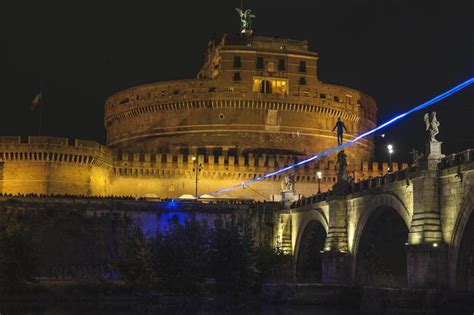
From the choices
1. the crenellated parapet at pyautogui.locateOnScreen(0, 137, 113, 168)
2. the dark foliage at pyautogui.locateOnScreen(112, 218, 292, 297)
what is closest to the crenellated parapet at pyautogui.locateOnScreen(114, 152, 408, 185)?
the crenellated parapet at pyautogui.locateOnScreen(0, 137, 113, 168)

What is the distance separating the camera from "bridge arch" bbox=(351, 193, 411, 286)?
32.5m

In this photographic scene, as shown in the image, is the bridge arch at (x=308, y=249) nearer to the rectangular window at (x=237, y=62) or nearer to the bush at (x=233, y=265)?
the bush at (x=233, y=265)

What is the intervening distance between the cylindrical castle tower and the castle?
0.09 m

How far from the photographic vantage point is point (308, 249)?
142 ft

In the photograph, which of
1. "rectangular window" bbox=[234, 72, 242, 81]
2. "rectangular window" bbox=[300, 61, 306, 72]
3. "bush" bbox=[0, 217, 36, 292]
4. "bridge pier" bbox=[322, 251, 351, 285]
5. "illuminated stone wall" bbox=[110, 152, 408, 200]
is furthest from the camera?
"rectangular window" bbox=[300, 61, 306, 72]

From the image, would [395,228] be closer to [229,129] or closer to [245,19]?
[229,129]

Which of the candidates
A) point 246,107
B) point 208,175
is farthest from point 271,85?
point 208,175

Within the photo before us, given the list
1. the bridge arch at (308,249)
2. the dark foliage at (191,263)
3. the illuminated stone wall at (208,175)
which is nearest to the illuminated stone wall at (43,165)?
the illuminated stone wall at (208,175)

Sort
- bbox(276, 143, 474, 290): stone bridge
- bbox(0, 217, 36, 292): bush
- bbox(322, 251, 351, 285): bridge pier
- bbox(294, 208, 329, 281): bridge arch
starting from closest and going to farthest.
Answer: bbox(276, 143, 474, 290): stone bridge → bbox(0, 217, 36, 292): bush → bbox(322, 251, 351, 285): bridge pier → bbox(294, 208, 329, 281): bridge arch

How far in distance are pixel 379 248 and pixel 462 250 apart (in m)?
8.84

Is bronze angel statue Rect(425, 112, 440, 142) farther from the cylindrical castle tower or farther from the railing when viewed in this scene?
the cylindrical castle tower

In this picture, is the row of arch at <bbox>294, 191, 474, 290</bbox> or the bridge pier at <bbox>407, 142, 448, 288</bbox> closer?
the bridge pier at <bbox>407, 142, 448, 288</bbox>

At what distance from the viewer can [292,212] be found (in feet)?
150

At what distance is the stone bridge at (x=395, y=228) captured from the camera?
80.2ft
